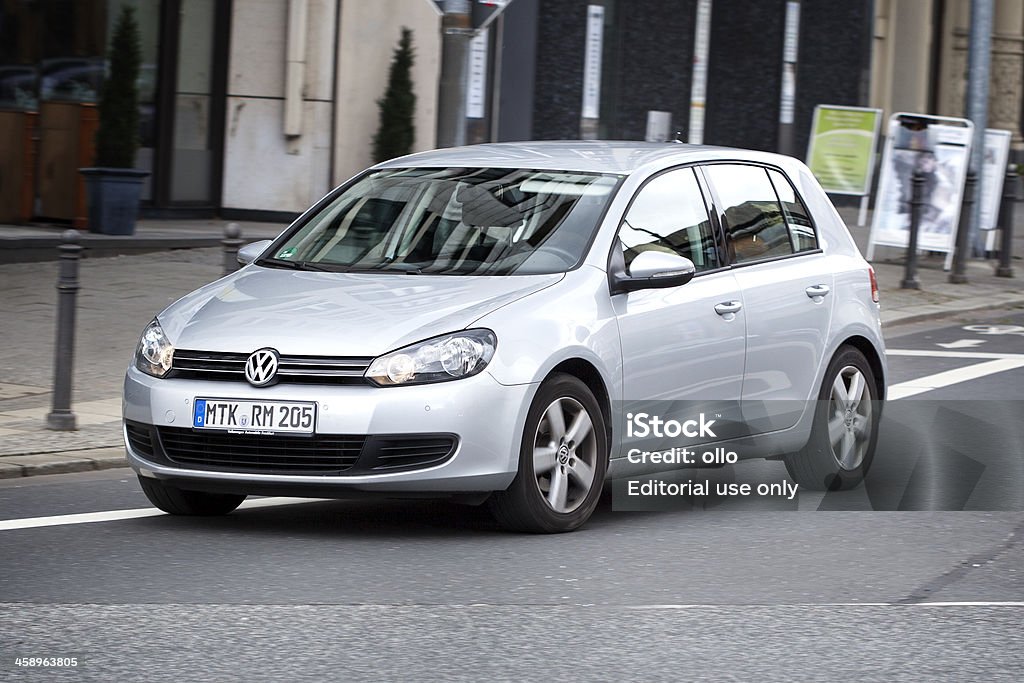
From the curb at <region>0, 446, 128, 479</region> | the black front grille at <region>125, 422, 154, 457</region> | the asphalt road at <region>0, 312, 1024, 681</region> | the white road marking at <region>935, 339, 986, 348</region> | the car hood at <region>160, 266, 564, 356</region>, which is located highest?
the car hood at <region>160, 266, 564, 356</region>

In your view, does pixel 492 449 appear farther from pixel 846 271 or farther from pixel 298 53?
pixel 298 53

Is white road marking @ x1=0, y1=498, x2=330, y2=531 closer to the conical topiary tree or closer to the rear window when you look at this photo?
the rear window

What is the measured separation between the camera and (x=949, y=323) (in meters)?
16.8

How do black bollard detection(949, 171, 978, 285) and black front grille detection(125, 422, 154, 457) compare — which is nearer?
black front grille detection(125, 422, 154, 457)

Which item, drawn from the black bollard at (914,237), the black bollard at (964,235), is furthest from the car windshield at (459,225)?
the black bollard at (964,235)

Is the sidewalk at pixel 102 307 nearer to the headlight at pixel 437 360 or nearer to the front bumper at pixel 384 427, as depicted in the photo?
the front bumper at pixel 384 427

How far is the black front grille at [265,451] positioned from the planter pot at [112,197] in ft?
35.2

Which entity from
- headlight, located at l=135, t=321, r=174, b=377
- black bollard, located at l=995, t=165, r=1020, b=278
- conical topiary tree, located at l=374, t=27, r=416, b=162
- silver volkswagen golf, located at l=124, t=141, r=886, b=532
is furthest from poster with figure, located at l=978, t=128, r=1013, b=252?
headlight, located at l=135, t=321, r=174, b=377

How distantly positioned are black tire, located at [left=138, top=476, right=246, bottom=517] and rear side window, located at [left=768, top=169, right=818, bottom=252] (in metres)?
2.86

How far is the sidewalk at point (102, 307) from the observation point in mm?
9289

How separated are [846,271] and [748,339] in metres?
1.02

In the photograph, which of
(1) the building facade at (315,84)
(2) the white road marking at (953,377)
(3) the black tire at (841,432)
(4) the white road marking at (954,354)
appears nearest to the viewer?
(3) the black tire at (841,432)

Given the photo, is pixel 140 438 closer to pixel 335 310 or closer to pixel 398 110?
pixel 335 310

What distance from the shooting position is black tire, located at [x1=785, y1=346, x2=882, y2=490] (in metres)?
8.42
